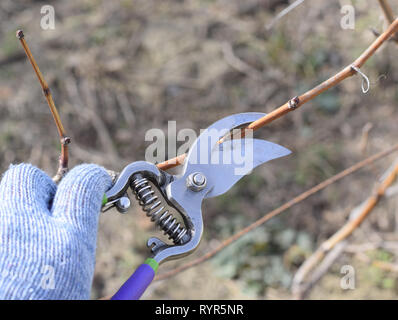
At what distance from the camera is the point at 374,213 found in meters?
2.56

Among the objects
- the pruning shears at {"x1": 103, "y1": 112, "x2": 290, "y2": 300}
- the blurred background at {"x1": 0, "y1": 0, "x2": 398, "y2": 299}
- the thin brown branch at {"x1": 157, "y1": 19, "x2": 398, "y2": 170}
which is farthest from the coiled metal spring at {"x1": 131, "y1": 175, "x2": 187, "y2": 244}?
the blurred background at {"x1": 0, "y1": 0, "x2": 398, "y2": 299}

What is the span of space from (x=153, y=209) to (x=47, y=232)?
0.22 m

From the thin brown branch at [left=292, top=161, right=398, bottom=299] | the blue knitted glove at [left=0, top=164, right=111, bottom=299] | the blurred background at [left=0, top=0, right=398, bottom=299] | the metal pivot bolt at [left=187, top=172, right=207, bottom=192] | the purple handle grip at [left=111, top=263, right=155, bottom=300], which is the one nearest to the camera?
the blue knitted glove at [left=0, top=164, right=111, bottom=299]

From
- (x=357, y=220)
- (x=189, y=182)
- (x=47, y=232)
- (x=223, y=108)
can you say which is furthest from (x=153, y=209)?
(x=223, y=108)

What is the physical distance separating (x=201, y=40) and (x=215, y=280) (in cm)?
181

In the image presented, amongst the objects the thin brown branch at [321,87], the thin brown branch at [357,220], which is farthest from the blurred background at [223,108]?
the thin brown branch at [321,87]

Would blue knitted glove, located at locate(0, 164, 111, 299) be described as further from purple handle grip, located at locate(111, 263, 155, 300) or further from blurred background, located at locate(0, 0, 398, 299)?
blurred background, located at locate(0, 0, 398, 299)

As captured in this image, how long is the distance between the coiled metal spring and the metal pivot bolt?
0.08 metres

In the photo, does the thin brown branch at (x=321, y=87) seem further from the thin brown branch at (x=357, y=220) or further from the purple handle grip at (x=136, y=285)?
the thin brown branch at (x=357, y=220)

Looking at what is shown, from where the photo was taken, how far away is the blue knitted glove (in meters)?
0.78

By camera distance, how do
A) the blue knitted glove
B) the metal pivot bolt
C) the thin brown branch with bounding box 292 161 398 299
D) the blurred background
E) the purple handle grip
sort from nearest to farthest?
the blue knitted glove < the purple handle grip < the metal pivot bolt < the thin brown branch with bounding box 292 161 398 299 < the blurred background

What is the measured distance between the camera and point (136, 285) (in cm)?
90

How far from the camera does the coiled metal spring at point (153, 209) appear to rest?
3.08 feet
